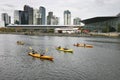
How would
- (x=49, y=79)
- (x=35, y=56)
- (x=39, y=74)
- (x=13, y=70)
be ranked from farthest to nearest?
(x=35, y=56)
(x=13, y=70)
(x=39, y=74)
(x=49, y=79)

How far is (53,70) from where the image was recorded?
4366cm

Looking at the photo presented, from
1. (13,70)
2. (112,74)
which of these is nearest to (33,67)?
(13,70)

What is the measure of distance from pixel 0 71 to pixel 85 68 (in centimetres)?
1747

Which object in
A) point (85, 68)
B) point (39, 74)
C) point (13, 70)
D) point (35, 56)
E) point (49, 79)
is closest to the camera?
point (49, 79)

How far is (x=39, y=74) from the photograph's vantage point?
132ft

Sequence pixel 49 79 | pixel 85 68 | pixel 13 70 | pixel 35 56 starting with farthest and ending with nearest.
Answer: pixel 35 56, pixel 85 68, pixel 13 70, pixel 49 79

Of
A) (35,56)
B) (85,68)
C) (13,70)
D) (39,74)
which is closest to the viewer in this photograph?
(39,74)

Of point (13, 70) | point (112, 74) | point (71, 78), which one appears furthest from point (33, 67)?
point (112, 74)

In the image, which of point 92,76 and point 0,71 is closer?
point 92,76

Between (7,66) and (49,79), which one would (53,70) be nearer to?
(49,79)

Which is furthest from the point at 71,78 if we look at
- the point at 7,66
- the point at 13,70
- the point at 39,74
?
the point at 7,66

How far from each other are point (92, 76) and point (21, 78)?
12.6 meters

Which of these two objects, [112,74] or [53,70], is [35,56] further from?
[112,74]

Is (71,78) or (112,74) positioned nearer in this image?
(71,78)
